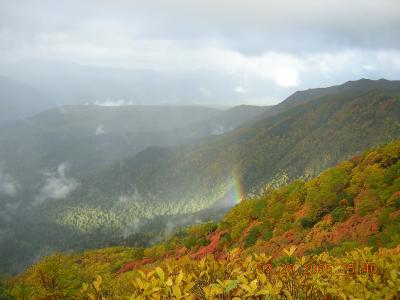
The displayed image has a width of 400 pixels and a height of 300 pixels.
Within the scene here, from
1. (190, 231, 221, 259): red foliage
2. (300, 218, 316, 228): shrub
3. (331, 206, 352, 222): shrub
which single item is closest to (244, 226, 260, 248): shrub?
(190, 231, 221, 259): red foliage

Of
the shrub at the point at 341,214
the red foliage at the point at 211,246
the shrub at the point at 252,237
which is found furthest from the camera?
the red foliage at the point at 211,246

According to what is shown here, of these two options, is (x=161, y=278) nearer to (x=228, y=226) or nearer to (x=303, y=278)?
(x=303, y=278)

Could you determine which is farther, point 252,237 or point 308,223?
point 252,237

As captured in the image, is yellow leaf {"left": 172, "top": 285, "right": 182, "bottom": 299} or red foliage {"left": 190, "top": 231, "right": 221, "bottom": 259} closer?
yellow leaf {"left": 172, "top": 285, "right": 182, "bottom": 299}

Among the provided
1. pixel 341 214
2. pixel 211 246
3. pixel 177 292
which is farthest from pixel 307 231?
pixel 177 292

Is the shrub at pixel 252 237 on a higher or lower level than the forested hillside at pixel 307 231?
lower

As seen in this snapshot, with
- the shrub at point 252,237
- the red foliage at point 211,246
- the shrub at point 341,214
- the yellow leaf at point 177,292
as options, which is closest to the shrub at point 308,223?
the shrub at point 341,214

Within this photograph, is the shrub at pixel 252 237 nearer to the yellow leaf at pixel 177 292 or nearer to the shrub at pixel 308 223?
the shrub at pixel 308 223

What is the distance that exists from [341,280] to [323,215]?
5322 centimetres

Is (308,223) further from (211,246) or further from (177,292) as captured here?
(177,292)

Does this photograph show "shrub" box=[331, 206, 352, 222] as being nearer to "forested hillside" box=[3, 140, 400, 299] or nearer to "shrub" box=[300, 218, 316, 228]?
"forested hillside" box=[3, 140, 400, 299]

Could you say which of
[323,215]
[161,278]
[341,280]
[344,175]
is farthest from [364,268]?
[344,175]

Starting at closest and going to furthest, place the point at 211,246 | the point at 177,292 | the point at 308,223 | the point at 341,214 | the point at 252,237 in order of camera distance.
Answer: the point at 177,292
the point at 341,214
the point at 308,223
the point at 252,237
the point at 211,246

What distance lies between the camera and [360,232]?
46344 mm
